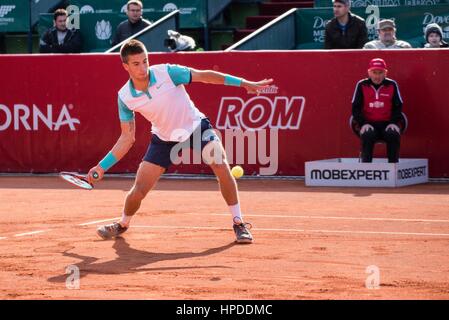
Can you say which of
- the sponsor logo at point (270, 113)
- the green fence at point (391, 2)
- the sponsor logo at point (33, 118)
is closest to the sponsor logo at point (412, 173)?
the sponsor logo at point (270, 113)

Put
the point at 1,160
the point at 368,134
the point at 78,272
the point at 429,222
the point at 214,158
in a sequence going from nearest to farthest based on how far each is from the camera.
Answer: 1. the point at 78,272
2. the point at 214,158
3. the point at 429,222
4. the point at 368,134
5. the point at 1,160

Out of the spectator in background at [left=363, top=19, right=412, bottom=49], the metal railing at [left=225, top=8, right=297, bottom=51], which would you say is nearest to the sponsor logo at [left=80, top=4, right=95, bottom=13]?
the metal railing at [left=225, top=8, right=297, bottom=51]

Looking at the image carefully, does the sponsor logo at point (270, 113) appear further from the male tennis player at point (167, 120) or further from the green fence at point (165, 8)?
the male tennis player at point (167, 120)

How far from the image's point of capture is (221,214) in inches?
502

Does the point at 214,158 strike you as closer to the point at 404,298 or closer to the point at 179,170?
the point at 404,298

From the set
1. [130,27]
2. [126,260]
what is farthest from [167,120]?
[130,27]

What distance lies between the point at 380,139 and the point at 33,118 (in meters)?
5.70

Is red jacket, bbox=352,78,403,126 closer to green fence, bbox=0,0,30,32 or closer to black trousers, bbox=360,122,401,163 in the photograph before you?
black trousers, bbox=360,122,401,163

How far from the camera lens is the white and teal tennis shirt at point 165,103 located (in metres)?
10.4

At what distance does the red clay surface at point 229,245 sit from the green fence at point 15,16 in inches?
308

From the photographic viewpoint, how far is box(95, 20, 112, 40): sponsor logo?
21.2m

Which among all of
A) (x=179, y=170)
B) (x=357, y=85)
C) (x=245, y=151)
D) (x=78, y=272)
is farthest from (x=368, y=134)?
(x=78, y=272)

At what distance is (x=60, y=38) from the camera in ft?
65.4

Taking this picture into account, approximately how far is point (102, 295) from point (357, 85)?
8.78 meters
